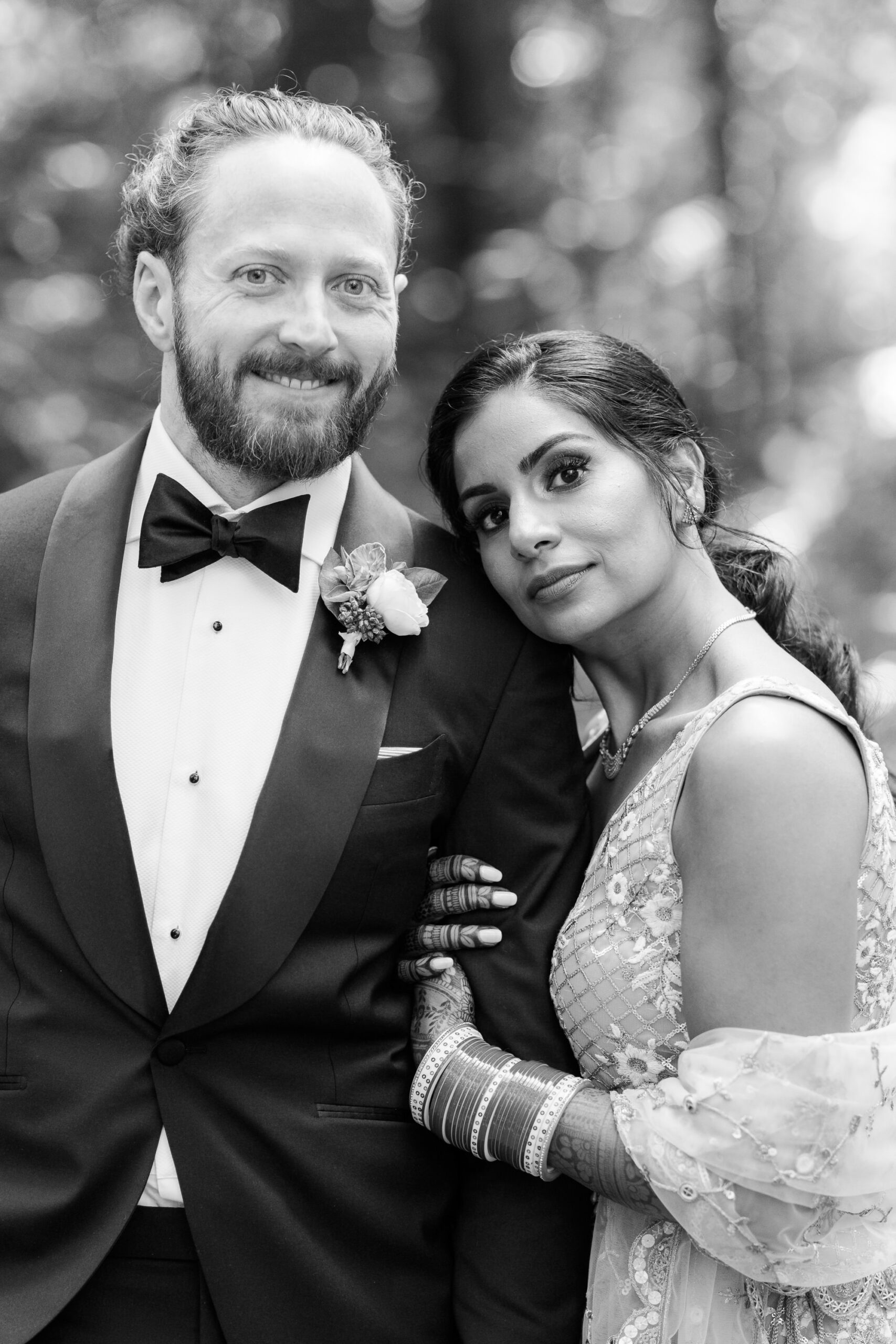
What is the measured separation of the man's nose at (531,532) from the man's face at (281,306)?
1.05ft

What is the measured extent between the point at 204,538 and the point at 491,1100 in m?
1.01

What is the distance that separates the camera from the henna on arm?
1.97 metres

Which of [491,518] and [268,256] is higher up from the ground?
[268,256]

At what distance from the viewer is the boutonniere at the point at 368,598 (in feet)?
7.22

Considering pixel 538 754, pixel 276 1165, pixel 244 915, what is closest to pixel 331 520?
Result: pixel 538 754

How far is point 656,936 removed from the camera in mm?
2080

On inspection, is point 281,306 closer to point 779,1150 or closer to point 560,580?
point 560,580

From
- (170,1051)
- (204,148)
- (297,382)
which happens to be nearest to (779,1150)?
(170,1051)

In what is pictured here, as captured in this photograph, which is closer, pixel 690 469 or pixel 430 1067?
pixel 430 1067

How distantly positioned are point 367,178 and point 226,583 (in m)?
0.75

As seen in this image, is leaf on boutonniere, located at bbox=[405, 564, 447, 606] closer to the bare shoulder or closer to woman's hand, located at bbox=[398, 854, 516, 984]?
woman's hand, located at bbox=[398, 854, 516, 984]

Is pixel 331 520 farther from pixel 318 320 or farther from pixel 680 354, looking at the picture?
pixel 680 354

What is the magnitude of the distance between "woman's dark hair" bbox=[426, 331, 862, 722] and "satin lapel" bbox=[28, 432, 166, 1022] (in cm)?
73

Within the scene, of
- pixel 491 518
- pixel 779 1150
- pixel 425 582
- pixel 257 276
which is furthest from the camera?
pixel 491 518
